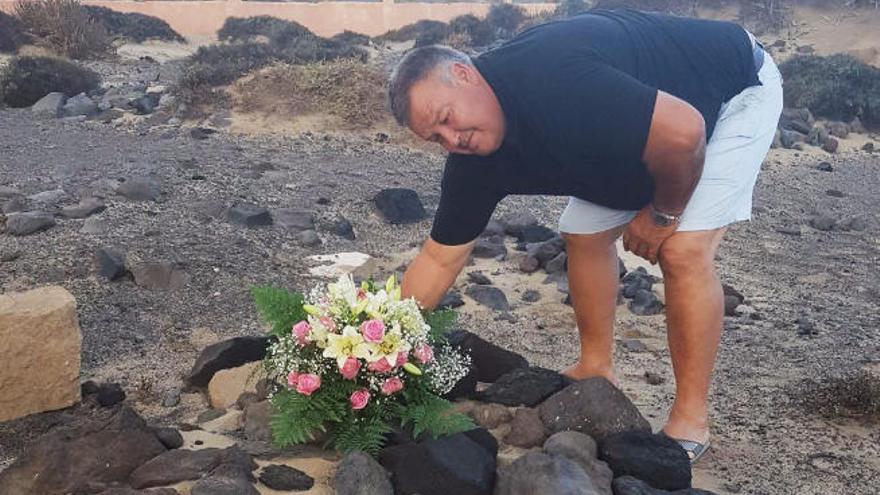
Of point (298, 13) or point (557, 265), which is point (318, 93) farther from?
point (298, 13)

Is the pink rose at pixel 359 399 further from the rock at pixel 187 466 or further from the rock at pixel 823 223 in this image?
the rock at pixel 823 223

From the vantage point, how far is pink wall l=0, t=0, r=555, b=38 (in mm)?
23797

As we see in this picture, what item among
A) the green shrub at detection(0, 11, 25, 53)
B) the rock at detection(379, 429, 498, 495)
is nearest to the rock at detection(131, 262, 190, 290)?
the rock at detection(379, 429, 498, 495)

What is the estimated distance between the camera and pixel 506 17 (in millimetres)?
28047

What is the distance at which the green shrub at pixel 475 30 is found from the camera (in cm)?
2409

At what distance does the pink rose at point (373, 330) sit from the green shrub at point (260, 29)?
2015cm

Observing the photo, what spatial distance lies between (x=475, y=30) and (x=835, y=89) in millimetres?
11318

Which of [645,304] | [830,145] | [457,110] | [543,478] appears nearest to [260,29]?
[830,145]

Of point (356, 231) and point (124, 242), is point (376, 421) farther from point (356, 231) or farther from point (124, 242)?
point (356, 231)

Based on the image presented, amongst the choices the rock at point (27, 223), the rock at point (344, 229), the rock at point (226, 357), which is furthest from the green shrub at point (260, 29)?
the rock at point (226, 357)

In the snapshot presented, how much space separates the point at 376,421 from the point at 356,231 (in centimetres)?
441

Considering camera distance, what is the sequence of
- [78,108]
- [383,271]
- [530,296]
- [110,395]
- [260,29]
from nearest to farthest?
[110,395], [530,296], [383,271], [78,108], [260,29]

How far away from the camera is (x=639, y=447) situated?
3.05 metres

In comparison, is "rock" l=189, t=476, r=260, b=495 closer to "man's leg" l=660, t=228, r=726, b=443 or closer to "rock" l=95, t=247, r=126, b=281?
"man's leg" l=660, t=228, r=726, b=443
